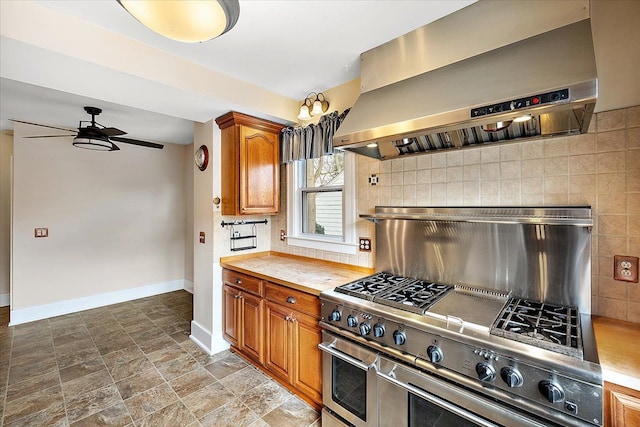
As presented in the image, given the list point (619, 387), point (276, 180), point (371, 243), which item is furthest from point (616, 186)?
point (276, 180)

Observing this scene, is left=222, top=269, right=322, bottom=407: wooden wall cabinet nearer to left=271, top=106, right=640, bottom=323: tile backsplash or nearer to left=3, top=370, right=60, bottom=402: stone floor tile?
left=271, top=106, right=640, bottom=323: tile backsplash

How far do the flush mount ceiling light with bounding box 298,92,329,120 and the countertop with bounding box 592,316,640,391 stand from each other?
2.36 m

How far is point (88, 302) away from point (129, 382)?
8.47ft

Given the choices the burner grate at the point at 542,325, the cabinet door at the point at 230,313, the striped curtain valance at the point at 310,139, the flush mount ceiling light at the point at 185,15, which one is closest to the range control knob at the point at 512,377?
the burner grate at the point at 542,325

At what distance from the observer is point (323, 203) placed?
9.65ft

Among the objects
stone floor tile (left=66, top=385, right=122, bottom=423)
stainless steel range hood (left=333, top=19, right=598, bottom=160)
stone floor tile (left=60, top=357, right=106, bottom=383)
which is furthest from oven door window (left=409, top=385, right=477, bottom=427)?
stone floor tile (left=60, top=357, right=106, bottom=383)

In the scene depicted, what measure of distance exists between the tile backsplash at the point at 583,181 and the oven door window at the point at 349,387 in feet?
4.07

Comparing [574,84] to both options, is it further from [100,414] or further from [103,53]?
[100,414]

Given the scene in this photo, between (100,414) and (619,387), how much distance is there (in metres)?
2.95

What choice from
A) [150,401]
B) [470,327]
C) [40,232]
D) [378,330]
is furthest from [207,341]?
[40,232]

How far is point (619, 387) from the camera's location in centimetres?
96

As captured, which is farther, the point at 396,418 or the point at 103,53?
the point at 103,53

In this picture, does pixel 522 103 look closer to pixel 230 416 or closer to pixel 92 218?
pixel 230 416

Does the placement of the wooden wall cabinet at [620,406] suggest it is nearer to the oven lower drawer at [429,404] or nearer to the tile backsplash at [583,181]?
the oven lower drawer at [429,404]
